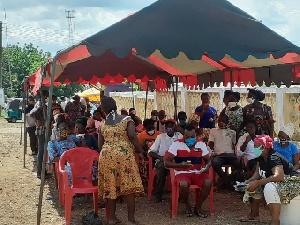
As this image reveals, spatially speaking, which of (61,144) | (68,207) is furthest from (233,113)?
(68,207)

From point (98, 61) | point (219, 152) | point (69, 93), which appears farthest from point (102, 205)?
point (69, 93)

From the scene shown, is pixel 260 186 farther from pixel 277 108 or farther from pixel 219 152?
A: pixel 277 108

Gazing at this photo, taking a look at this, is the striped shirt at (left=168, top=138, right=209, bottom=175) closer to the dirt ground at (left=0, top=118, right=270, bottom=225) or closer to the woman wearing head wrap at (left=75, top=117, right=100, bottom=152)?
the dirt ground at (left=0, top=118, right=270, bottom=225)

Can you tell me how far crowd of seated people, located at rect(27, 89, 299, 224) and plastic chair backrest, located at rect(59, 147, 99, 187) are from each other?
0.21 metres

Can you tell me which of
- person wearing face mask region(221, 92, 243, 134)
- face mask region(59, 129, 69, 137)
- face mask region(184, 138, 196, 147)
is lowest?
face mask region(184, 138, 196, 147)

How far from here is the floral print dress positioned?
5.85 m

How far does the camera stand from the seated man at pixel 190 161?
6.43 metres

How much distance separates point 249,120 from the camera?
7.73 metres

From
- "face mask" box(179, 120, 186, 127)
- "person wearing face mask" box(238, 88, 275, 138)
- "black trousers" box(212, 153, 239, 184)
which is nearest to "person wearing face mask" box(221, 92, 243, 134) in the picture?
"person wearing face mask" box(238, 88, 275, 138)

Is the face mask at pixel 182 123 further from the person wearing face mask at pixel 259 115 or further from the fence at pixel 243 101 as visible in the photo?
the fence at pixel 243 101

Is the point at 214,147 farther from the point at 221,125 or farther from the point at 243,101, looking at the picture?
the point at 243,101

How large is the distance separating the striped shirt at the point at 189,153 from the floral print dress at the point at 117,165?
80cm

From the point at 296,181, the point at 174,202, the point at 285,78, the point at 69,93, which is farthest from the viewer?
the point at 69,93

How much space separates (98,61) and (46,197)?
11.0 feet
